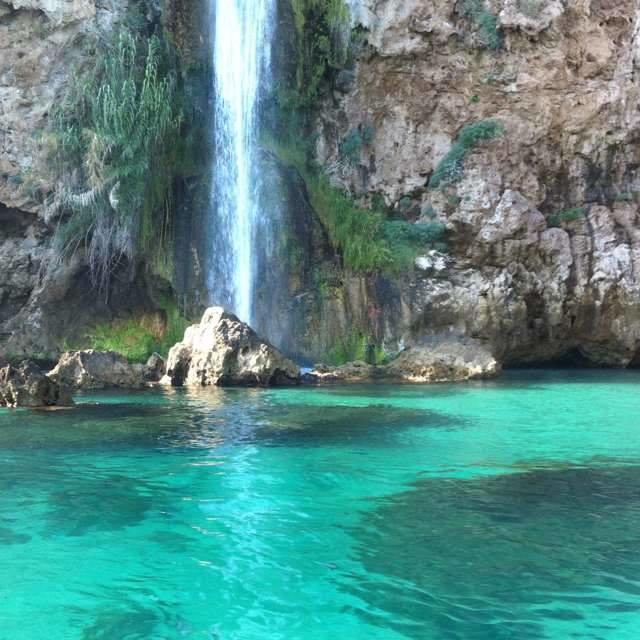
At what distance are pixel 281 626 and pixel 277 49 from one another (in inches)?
903

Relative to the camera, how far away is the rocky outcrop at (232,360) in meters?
17.0

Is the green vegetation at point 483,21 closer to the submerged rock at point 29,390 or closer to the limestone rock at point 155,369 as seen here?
the limestone rock at point 155,369

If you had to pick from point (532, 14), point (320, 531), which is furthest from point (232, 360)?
point (532, 14)

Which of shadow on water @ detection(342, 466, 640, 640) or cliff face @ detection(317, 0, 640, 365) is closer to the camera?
shadow on water @ detection(342, 466, 640, 640)

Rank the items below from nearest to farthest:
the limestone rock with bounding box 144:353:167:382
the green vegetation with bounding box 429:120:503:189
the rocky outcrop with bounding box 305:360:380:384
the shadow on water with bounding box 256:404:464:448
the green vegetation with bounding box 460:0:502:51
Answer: the shadow on water with bounding box 256:404:464:448 → the limestone rock with bounding box 144:353:167:382 → the rocky outcrop with bounding box 305:360:380:384 → the green vegetation with bounding box 429:120:503:189 → the green vegetation with bounding box 460:0:502:51

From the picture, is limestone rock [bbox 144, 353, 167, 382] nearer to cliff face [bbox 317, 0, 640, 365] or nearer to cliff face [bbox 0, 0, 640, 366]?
cliff face [bbox 0, 0, 640, 366]

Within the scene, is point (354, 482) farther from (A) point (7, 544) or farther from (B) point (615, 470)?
(A) point (7, 544)

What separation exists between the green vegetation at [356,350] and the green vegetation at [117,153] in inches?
215

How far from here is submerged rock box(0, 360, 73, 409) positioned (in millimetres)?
12961

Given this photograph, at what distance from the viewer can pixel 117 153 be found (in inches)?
875

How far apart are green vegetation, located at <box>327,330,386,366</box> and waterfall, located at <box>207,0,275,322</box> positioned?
2664mm

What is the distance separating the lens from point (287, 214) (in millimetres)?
23297

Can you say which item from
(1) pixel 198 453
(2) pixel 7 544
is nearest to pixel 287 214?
(1) pixel 198 453

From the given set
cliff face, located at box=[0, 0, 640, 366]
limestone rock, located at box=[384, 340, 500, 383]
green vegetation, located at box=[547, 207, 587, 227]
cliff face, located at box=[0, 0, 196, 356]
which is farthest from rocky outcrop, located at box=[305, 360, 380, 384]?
green vegetation, located at box=[547, 207, 587, 227]
